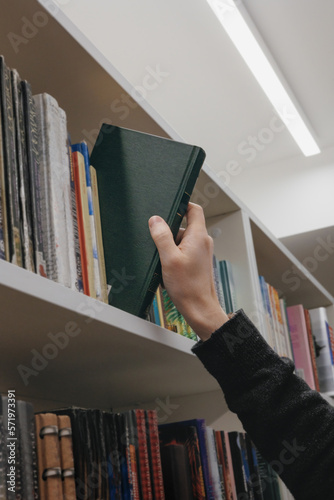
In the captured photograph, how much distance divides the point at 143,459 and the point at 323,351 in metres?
1.45

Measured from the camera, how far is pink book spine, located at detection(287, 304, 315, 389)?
2146mm

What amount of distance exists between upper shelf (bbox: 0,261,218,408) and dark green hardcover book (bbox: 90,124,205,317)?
66 mm

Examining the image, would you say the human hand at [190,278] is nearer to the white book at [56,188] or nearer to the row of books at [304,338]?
the white book at [56,188]

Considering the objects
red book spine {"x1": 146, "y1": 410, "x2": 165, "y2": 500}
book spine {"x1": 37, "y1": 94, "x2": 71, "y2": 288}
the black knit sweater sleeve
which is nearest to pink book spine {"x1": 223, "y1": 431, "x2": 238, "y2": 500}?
red book spine {"x1": 146, "y1": 410, "x2": 165, "y2": 500}

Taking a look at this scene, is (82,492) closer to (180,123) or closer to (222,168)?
(180,123)

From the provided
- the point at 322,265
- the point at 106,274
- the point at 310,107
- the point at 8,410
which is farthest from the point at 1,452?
the point at 322,265

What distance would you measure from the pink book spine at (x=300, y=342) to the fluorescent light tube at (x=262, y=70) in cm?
72

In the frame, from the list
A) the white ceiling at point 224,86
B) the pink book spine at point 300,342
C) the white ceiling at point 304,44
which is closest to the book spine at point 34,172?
the white ceiling at point 224,86

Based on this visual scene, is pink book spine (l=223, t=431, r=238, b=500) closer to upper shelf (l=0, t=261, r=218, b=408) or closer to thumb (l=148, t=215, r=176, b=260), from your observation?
upper shelf (l=0, t=261, r=218, b=408)

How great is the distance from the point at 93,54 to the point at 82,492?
2.11 feet

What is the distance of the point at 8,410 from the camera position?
69 cm

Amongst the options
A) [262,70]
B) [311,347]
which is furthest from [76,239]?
[311,347]

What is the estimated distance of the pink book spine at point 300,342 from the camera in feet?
7.04

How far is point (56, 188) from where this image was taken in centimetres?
83
